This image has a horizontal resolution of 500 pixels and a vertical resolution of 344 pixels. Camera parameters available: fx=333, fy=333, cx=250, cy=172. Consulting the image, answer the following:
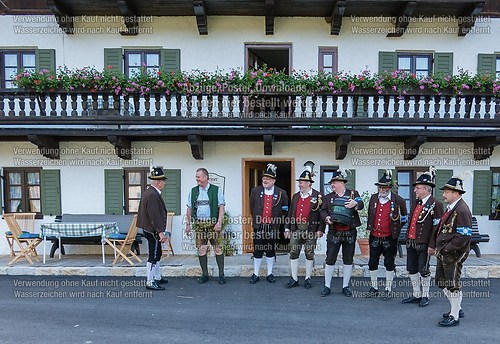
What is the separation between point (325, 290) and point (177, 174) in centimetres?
465

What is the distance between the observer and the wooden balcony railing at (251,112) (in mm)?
7844

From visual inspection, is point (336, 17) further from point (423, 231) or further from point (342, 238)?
point (423, 231)

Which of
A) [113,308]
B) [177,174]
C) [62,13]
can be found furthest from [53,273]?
[62,13]

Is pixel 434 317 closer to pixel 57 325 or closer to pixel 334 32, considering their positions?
pixel 57 325

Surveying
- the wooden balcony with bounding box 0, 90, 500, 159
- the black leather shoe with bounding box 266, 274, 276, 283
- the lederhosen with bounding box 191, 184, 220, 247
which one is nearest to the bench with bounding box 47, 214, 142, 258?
the wooden balcony with bounding box 0, 90, 500, 159

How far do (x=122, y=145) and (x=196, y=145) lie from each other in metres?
1.81

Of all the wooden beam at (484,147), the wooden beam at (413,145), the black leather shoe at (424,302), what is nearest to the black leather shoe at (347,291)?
the black leather shoe at (424,302)

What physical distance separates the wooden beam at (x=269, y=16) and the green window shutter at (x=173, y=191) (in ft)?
14.1

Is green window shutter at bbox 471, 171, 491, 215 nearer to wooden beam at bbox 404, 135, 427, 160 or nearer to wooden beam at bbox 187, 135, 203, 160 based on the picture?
wooden beam at bbox 404, 135, 427, 160

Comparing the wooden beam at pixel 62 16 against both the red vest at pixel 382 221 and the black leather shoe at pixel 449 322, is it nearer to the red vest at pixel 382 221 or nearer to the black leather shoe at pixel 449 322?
the red vest at pixel 382 221

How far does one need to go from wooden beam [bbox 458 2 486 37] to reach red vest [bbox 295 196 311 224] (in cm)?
640

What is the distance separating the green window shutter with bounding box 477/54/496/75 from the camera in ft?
27.9

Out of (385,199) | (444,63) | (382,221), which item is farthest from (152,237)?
(444,63)

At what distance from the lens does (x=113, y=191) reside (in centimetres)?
850
